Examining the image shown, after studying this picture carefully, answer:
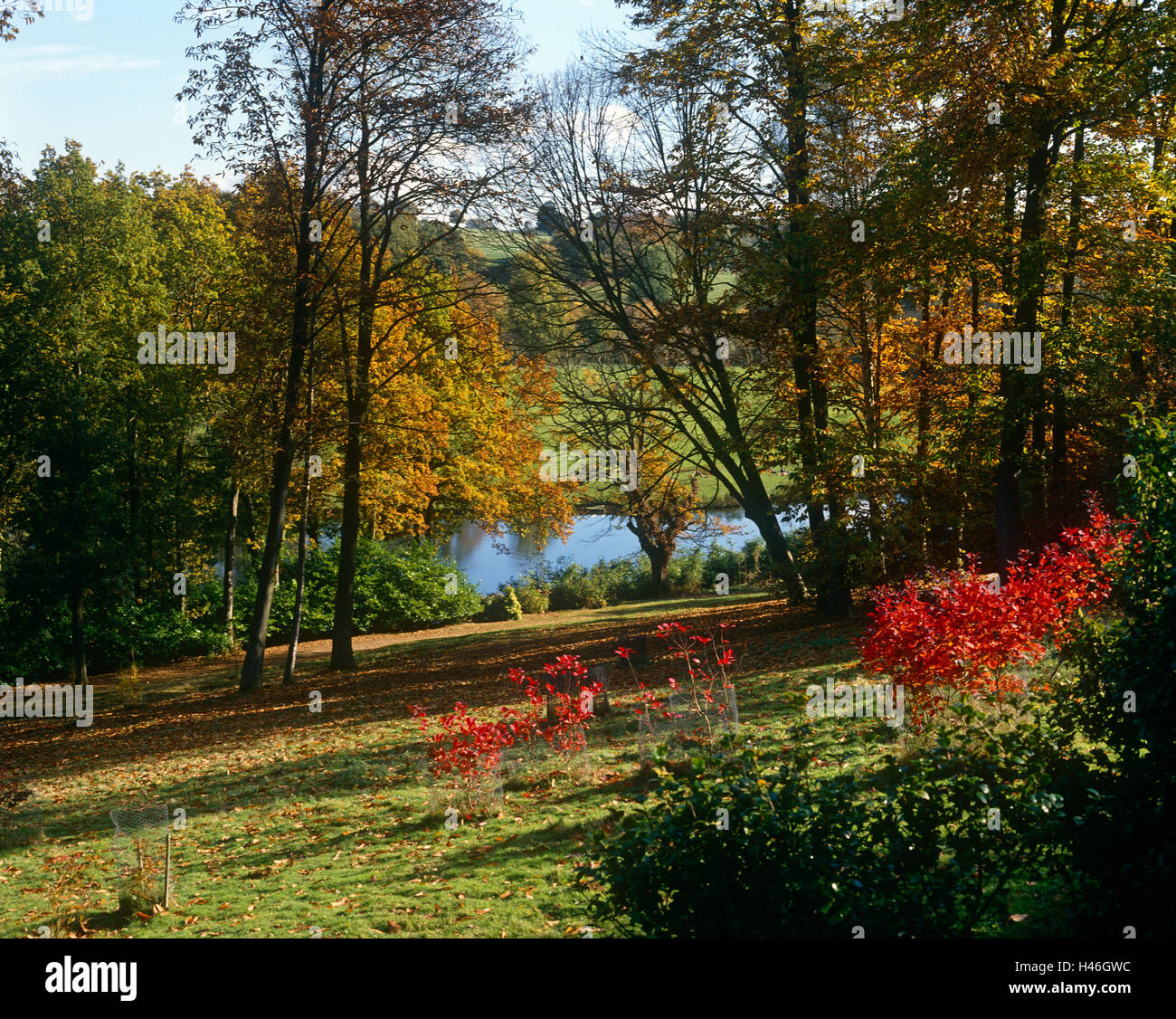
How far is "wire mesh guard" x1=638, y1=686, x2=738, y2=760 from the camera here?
8.98m

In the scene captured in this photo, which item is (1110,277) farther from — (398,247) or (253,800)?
(398,247)

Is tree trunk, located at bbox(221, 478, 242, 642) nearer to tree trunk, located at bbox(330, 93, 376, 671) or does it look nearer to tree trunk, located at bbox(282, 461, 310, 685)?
tree trunk, located at bbox(330, 93, 376, 671)

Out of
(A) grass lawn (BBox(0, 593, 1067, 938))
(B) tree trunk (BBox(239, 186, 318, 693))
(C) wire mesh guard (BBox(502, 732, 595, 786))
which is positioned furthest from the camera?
(B) tree trunk (BBox(239, 186, 318, 693))

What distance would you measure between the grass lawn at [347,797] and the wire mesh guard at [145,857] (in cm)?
19

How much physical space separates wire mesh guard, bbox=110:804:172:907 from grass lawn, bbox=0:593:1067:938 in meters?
0.19

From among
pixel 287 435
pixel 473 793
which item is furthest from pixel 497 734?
pixel 287 435

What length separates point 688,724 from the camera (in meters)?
9.68

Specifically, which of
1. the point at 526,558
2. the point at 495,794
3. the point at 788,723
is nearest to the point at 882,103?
the point at 788,723

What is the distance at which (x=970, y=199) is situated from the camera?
14.7 metres

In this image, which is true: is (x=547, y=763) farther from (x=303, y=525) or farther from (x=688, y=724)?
(x=303, y=525)

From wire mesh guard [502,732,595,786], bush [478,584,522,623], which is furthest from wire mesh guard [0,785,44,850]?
bush [478,584,522,623]

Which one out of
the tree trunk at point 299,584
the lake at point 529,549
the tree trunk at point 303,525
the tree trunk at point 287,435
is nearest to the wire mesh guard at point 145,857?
the tree trunk at point 299,584

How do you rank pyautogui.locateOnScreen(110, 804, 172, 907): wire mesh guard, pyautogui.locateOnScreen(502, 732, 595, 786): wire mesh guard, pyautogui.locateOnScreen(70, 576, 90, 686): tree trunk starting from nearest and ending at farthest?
pyautogui.locateOnScreen(110, 804, 172, 907): wire mesh guard, pyautogui.locateOnScreen(502, 732, 595, 786): wire mesh guard, pyautogui.locateOnScreen(70, 576, 90, 686): tree trunk

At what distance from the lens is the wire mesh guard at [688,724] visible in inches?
353
